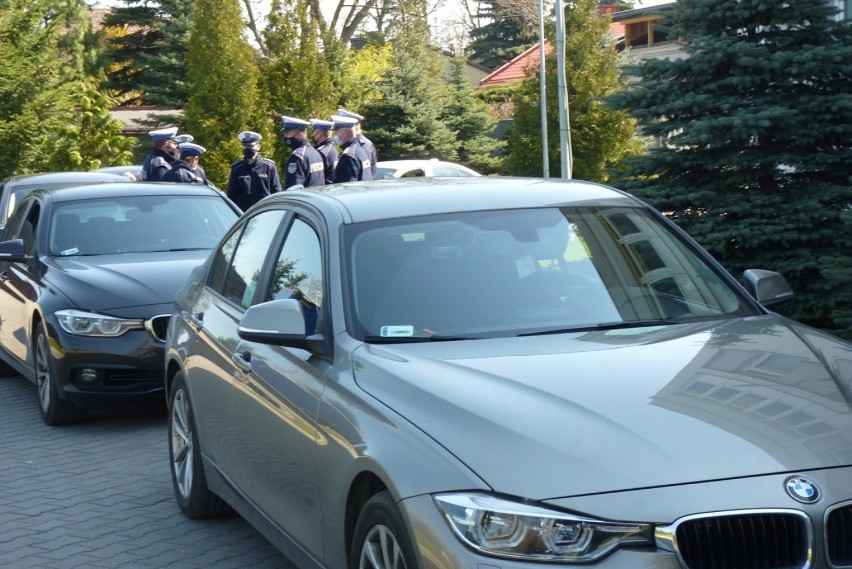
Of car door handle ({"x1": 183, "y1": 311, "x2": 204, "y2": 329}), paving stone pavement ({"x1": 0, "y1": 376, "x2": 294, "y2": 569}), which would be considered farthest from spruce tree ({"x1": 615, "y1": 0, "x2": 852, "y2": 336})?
car door handle ({"x1": 183, "y1": 311, "x2": 204, "y2": 329})

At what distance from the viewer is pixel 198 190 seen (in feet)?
35.6

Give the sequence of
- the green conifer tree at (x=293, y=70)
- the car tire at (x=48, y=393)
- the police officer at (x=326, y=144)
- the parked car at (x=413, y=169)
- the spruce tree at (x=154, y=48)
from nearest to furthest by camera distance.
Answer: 1. the car tire at (x=48, y=393)
2. the police officer at (x=326, y=144)
3. the parked car at (x=413, y=169)
4. the green conifer tree at (x=293, y=70)
5. the spruce tree at (x=154, y=48)

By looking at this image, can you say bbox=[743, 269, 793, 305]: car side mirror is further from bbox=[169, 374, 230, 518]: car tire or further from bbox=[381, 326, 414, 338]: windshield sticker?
bbox=[169, 374, 230, 518]: car tire

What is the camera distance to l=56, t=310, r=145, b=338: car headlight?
886 cm

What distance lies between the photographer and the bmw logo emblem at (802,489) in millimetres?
3395

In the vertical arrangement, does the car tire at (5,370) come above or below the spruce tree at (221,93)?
below

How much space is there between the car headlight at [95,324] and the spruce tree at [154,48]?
4007 centimetres

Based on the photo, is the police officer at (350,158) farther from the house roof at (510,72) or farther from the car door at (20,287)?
the house roof at (510,72)

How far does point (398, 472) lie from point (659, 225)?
2.22 m

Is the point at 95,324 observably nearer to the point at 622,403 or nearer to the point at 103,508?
the point at 103,508

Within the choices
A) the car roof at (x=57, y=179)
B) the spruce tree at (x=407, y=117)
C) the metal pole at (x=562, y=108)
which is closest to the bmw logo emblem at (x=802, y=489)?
the car roof at (x=57, y=179)

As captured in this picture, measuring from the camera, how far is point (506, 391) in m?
3.90

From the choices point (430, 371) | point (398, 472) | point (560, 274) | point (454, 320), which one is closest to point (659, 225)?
point (560, 274)

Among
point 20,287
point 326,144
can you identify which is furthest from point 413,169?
point 20,287
